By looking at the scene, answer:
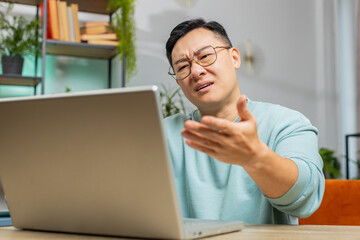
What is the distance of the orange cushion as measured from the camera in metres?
1.32

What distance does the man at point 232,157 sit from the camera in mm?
921

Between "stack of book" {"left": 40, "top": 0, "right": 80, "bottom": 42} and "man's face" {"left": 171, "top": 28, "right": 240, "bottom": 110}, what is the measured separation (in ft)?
5.87

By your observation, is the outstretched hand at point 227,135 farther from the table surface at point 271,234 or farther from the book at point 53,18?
the book at point 53,18

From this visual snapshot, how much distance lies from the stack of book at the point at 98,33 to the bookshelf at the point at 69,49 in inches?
1.8

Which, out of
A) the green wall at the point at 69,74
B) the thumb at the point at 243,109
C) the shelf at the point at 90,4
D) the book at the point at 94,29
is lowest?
the thumb at the point at 243,109

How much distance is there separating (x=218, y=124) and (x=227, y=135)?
4 centimetres

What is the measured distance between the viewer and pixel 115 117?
646 mm

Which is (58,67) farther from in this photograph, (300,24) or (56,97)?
(56,97)

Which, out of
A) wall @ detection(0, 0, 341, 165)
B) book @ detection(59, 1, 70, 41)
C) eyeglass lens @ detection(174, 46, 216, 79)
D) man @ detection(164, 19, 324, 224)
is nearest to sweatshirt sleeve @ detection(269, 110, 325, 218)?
man @ detection(164, 19, 324, 224)

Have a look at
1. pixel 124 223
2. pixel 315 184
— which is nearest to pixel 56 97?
Result: pixel 124 223

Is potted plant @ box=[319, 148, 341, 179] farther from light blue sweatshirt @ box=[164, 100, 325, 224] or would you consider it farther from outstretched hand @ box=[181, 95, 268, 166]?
outstretched hand @ box=[181, 95, 268, 166]

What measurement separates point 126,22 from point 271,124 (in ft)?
6.90

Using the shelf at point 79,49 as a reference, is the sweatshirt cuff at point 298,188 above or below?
below

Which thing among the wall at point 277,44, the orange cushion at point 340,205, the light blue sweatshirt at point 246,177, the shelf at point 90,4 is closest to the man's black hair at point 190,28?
the light blue sweatshirt at point 246,177
